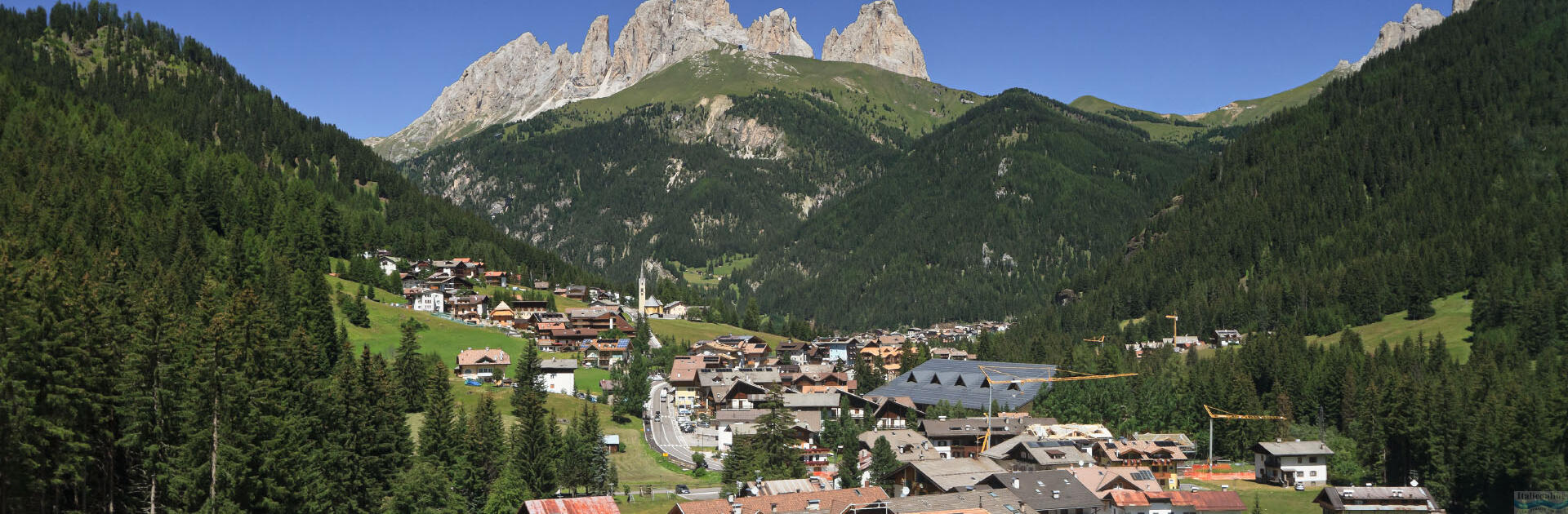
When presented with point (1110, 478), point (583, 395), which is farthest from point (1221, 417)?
point (583, 395)

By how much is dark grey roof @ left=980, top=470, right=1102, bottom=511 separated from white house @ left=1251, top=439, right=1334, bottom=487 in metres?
30.4

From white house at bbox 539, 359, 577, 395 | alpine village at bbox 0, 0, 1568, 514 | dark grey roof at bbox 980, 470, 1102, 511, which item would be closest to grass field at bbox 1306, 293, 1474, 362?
alpine village at bbox 0, 0, 1568, 514

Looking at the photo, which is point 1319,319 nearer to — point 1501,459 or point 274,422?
point 1501,459

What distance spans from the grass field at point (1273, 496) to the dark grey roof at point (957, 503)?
2359 cm

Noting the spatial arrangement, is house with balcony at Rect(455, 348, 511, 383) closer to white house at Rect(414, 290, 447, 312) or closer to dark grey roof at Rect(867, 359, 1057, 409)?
white house at Rect(414, 290, 447, 312)

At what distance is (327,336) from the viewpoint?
12488cm

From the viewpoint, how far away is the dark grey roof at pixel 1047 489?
294 feet

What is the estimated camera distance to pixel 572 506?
237 ft

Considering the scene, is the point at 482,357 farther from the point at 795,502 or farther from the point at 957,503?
the point at 957,503

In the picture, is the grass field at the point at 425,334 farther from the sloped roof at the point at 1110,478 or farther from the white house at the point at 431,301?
the sloped roof at the point at 1110,478

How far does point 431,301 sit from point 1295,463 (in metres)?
128

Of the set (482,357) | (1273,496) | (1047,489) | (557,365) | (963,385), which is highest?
(482,357)

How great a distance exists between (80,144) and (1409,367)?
170m

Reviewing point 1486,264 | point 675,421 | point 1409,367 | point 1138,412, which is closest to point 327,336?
point 675,421
